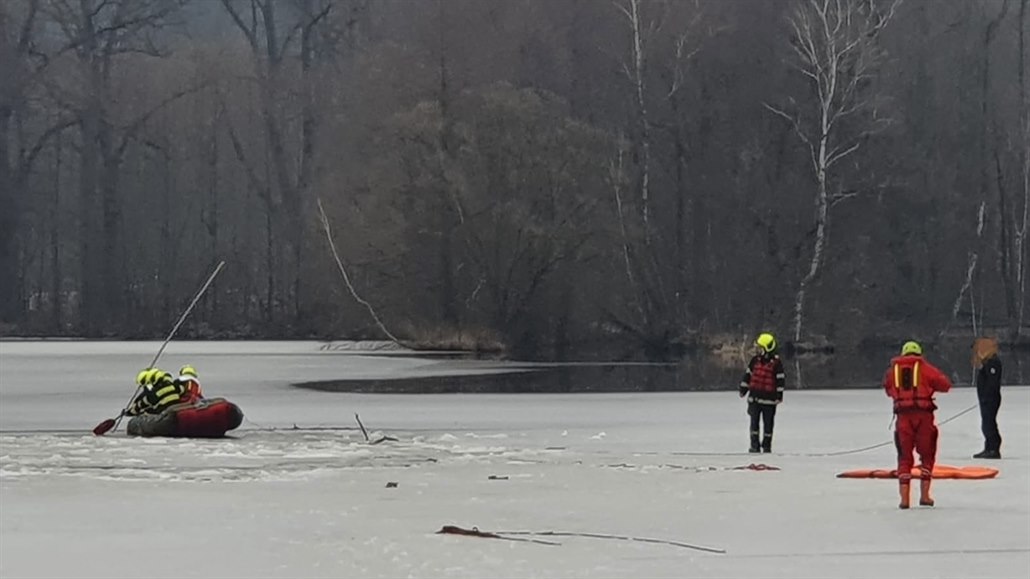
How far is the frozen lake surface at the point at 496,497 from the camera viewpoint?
10.8 metres

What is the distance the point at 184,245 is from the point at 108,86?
7925 millimetres

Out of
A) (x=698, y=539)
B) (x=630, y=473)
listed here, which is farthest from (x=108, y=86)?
(x=698, y=539)

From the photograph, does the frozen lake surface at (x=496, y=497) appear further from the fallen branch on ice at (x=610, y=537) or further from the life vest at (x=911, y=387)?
the life vest at (x=911, y=387)

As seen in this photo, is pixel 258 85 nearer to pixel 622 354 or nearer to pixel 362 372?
pixel 622 354

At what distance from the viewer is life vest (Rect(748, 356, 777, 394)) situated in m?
18.6

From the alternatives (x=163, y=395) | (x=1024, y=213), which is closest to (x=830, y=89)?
(x=1024, y=213)

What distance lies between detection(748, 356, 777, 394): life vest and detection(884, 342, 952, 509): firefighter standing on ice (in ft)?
16.5

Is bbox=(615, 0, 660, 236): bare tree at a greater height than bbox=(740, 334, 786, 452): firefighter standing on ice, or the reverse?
bbox=(615, 0, 660, 236): bare tree

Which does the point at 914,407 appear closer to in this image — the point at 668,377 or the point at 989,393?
the point at 989,393

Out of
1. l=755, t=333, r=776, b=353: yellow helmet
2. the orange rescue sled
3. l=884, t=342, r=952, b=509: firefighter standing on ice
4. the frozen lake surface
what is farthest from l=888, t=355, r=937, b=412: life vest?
l=755, t=333, r=776, b=353: yellow helmet

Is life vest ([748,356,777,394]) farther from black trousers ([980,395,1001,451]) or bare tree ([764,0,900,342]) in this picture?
bare tree ([764,0,900,342])

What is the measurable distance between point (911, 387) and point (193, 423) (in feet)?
30.8

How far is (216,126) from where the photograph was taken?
66.6 m

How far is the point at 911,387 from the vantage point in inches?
Result: 526
